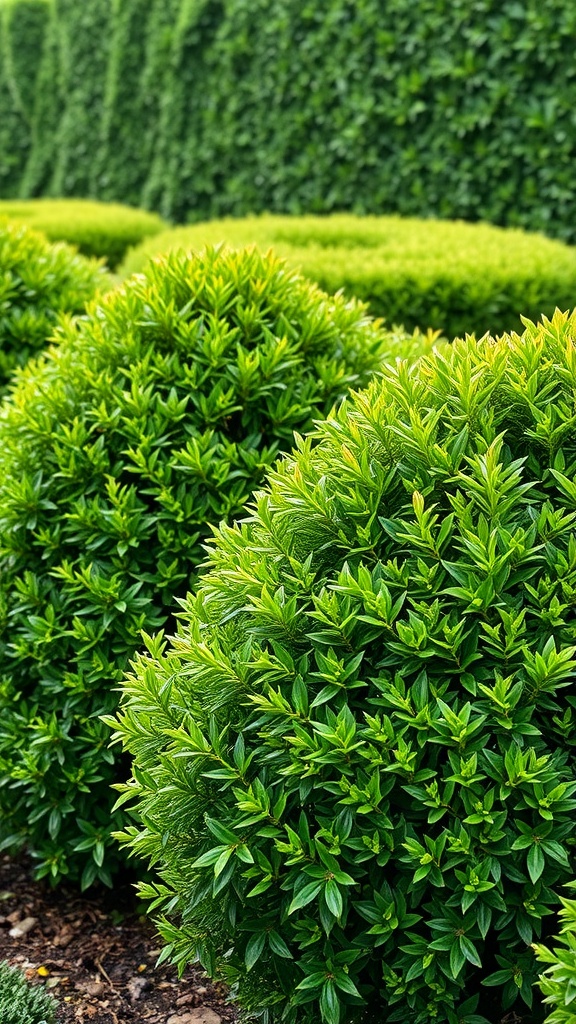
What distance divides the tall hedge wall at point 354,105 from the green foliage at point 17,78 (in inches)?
154

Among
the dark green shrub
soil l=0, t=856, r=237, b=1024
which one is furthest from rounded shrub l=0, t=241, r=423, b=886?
the dark green shrub

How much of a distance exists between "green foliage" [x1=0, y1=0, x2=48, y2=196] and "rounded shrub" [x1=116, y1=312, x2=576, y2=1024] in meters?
16.8

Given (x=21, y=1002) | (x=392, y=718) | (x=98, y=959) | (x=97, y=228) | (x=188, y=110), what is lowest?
(x=98, y=959)

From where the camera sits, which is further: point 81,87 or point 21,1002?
point 81,87

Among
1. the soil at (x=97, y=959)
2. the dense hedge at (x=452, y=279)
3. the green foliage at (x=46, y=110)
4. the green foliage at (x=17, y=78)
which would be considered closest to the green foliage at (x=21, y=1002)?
the soil at (x=97, y=959)

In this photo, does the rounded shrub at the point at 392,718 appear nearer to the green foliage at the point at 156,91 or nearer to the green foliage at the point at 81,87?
the green foliage at the point at 156,91

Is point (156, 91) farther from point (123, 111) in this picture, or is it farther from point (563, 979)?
point (563, 979)

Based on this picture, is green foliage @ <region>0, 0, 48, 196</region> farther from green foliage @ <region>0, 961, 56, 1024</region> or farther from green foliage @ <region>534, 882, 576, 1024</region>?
green foliage @ <region>534, 882, 576, 1024</region>

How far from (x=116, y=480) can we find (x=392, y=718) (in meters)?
1.42

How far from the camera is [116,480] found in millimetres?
3230

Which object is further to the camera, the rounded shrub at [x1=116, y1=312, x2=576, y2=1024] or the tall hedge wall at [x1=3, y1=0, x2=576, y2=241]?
the tall hedge wall at [x1=3, y1=0, x2=576, y2=241]

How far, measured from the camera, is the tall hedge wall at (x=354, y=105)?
26.1ft

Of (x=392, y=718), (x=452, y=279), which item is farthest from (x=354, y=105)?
(x=392, y=718)

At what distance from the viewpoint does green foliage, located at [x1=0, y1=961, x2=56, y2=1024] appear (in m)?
2.48
